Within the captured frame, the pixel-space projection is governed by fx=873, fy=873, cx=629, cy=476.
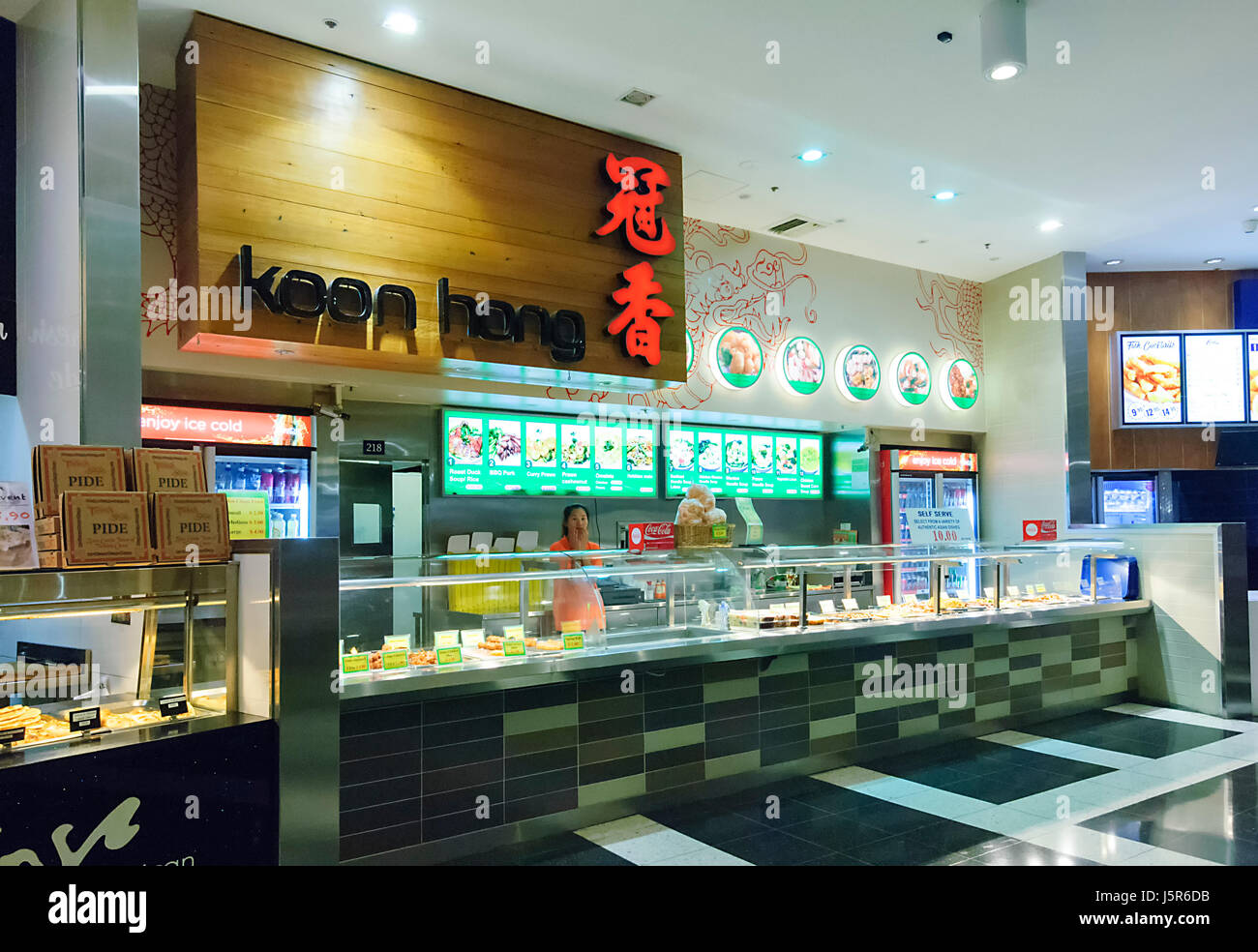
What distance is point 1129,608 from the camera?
6.88 m

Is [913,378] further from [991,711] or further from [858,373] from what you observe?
[991,711]

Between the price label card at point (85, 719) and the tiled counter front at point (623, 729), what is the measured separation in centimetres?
121

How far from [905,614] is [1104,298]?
5.51 m

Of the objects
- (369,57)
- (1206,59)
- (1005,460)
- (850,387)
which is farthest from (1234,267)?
(369,57)

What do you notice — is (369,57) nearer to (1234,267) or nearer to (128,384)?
(128,384)

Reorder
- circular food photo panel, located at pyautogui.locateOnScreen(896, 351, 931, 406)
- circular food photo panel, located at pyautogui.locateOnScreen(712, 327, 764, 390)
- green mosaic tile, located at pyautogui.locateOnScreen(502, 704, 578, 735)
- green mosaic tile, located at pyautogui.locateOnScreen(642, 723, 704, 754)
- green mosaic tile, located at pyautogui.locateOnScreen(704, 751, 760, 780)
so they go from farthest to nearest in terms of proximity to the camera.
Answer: circular food photo panel, located at pyautogui.locateOnScreen(896, 351, 931, 406), circular food photo panel, located at pyautogui.locateOnScreen(712, 327, 764, 390), green mosaic tile, located at pyautogui.locateOnScreen(704, 751, 760, 780), green mosaic tile, located at pyautogui.locateOnScreen(642, 723, 704, 754), green mosaic tile, located at pyautogui.locateOnScreen(502, 704, 578, 735)

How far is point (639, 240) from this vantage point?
19.1ft

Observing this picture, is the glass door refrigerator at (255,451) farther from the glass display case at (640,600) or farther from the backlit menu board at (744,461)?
the backlit menu board at (744,461)

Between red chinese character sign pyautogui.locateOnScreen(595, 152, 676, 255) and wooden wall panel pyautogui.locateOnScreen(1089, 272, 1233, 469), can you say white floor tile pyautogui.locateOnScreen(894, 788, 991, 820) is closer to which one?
red chinese character sign pyautogui.locateOnScreen(595, 152, 676, 255)

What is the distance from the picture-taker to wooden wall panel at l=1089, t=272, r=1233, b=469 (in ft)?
29.2

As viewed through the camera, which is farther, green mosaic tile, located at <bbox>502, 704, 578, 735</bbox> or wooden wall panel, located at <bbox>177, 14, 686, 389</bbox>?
wooden wall panel, located at <bbox>177, 14, 686, 389</bbox>

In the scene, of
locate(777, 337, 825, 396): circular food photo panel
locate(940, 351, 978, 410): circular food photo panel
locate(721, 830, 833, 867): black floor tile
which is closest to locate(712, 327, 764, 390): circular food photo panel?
locate(777, 337, 825, 396): circular food photo panel

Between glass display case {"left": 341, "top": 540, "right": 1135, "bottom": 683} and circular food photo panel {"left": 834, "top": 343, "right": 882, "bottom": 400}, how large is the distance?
7.57ft

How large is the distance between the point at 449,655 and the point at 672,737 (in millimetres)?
1312
